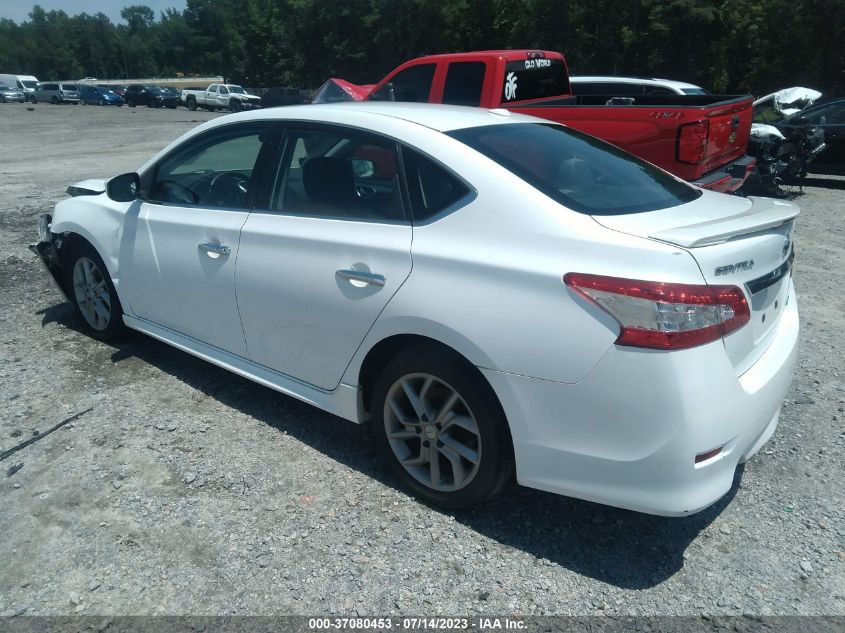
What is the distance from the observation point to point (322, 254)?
129 inches

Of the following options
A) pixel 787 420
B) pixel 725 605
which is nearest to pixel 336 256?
pixel 725 605

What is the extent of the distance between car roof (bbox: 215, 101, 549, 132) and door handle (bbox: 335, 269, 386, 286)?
720 millimetres

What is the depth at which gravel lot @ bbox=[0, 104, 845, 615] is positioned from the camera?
263cm

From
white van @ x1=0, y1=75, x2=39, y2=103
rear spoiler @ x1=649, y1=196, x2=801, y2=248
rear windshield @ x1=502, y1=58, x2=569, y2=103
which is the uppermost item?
rear spoiler @ x1=649, y1=196, x2=801, y2=248

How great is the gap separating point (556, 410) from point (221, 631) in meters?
1.46

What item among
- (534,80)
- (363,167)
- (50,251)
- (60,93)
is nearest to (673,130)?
(534,80)

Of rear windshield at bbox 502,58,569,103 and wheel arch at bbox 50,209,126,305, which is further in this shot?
rear windshield at bbox 502,58,569,103

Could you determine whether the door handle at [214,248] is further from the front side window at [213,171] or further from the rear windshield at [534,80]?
the rear windshield at [534,80]

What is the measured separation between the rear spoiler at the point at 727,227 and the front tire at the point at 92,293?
3.71 m

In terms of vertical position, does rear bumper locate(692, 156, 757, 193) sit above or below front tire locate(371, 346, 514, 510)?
below

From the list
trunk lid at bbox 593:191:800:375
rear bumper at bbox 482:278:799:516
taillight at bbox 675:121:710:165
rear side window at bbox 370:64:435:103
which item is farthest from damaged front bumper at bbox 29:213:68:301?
rear side window at bbox 370:64:435:103

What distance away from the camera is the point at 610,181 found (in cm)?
324

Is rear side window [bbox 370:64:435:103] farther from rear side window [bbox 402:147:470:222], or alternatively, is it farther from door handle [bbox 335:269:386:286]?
door handle [bbox 335:269:386:286]

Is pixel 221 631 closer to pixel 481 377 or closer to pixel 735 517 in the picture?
pixel 481 377
